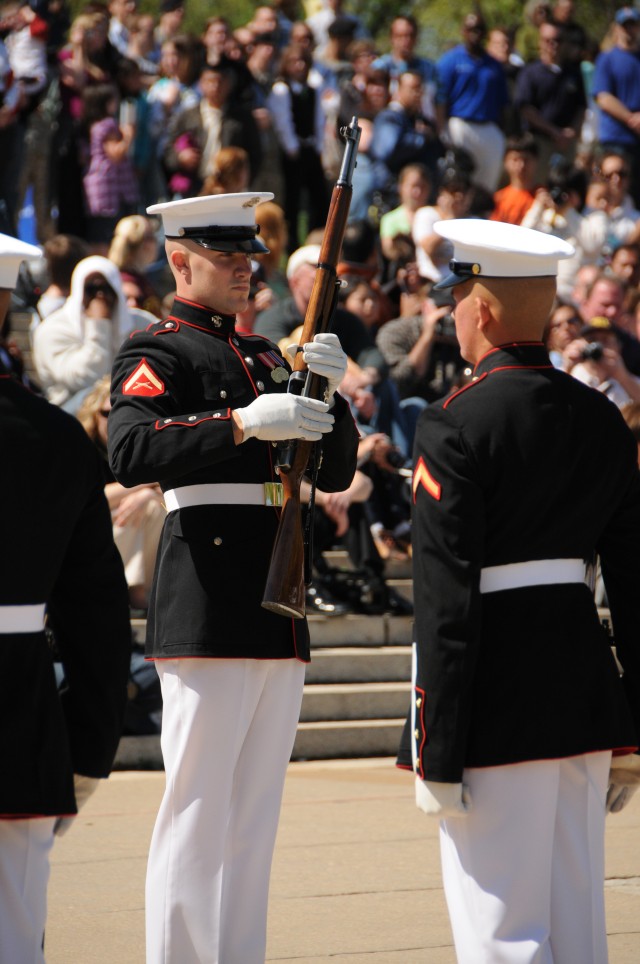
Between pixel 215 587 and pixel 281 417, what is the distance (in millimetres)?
532

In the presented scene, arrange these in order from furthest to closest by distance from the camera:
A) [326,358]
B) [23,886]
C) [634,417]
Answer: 1. [634,417]
2. [326,358]
3. [23,886]

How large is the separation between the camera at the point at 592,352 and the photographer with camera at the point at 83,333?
2953mm

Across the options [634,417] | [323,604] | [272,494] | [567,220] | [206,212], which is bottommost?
[323,604]

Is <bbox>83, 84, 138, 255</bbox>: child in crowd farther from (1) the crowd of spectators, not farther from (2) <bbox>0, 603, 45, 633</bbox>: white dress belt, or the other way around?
(2) <bbox>0, 603, 45, 633</bbox>: white dress belt

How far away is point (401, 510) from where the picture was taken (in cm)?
957

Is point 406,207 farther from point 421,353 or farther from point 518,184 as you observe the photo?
point 421,353

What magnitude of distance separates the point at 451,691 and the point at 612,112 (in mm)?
12085

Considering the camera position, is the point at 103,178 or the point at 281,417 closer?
the point at 281,417

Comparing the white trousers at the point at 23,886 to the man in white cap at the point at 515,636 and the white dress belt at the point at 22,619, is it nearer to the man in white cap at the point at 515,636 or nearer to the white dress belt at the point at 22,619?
the white dress belt at the point at 22,619

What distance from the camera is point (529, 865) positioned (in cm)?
351

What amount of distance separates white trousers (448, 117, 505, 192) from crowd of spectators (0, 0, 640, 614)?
24 mm

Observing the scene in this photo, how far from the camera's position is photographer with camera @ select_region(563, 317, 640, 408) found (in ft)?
33.4

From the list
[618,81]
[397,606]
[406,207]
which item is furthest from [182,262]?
[618,81]

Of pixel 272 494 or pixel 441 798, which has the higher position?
pixel 272 494
